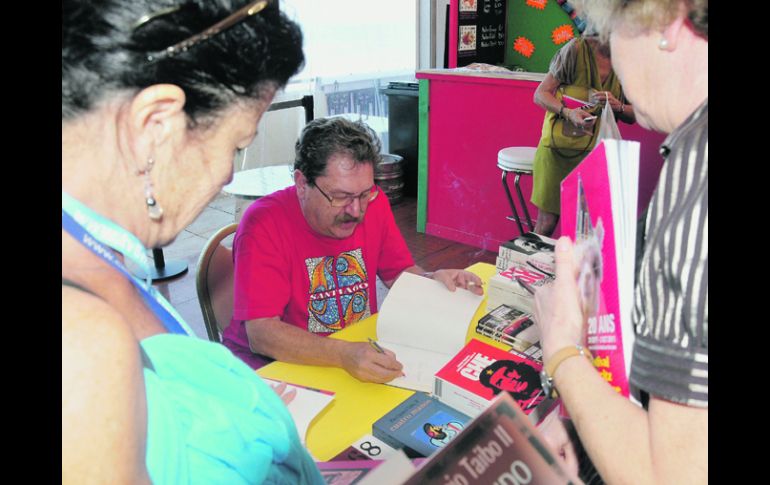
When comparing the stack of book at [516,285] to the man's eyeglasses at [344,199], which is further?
the man's eyeglasses at [344,199]

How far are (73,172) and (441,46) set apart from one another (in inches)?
250

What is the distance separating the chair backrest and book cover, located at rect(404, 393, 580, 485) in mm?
1350

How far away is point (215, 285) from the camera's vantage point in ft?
6.49

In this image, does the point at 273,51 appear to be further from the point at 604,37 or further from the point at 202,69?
the point at 604,37

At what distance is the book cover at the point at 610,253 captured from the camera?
0.76 m

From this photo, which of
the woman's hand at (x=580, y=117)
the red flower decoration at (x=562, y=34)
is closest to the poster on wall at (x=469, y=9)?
the red flower decoration at (x=562, y=34)

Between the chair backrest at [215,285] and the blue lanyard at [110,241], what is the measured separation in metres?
1.17

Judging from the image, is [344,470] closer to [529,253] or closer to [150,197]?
[150,197]

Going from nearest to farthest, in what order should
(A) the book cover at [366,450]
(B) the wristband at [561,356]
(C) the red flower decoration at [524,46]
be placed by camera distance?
(B) the wristband at [561,356] < (A) the book cover at [366,450] < (C) the red flower decoration at [524,46]

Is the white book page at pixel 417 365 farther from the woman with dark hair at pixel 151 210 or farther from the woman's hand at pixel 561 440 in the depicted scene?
the woman with dark hair at pixel 151 210

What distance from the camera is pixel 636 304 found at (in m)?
0.73

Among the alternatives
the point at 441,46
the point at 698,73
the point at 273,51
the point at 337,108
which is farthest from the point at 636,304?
the point at 441,46

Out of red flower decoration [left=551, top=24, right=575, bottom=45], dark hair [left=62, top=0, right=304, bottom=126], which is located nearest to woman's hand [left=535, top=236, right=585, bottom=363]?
dark hair [left=62, top=0, right=304, bottom=126]

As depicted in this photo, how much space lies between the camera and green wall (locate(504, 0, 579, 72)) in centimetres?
653
